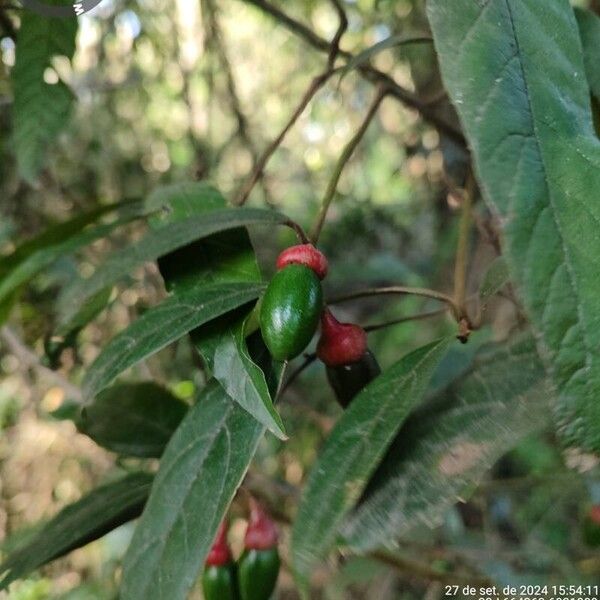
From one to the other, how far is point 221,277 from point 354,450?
198 mm

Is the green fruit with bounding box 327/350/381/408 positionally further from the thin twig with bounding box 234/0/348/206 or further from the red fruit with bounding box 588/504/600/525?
the red fruit with bounding box 588/504/600/525

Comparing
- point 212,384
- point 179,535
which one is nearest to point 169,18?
point 212,384

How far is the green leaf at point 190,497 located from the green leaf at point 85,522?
0.39 ft

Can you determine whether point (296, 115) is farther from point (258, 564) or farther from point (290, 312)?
point (258, 564)

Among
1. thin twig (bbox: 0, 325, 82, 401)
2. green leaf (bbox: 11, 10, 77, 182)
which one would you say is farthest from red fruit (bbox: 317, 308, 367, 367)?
thin twig (bbox: 0, 325, 82, 401)

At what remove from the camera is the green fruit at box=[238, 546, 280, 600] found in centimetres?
61

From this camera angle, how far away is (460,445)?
1.66 ft

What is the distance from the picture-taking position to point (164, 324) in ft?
1.76

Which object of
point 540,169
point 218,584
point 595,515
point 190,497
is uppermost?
point 540,169

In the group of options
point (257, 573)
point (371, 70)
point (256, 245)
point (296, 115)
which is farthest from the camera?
point (256, 245)

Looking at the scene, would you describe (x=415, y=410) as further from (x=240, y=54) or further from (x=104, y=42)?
(x=240, y=54)

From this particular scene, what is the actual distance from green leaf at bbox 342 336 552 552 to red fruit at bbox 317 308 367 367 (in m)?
0.07

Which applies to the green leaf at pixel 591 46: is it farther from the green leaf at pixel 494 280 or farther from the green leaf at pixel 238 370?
the green leaf at pixel 238 370

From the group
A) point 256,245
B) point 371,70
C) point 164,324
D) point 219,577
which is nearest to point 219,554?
point 219,577
